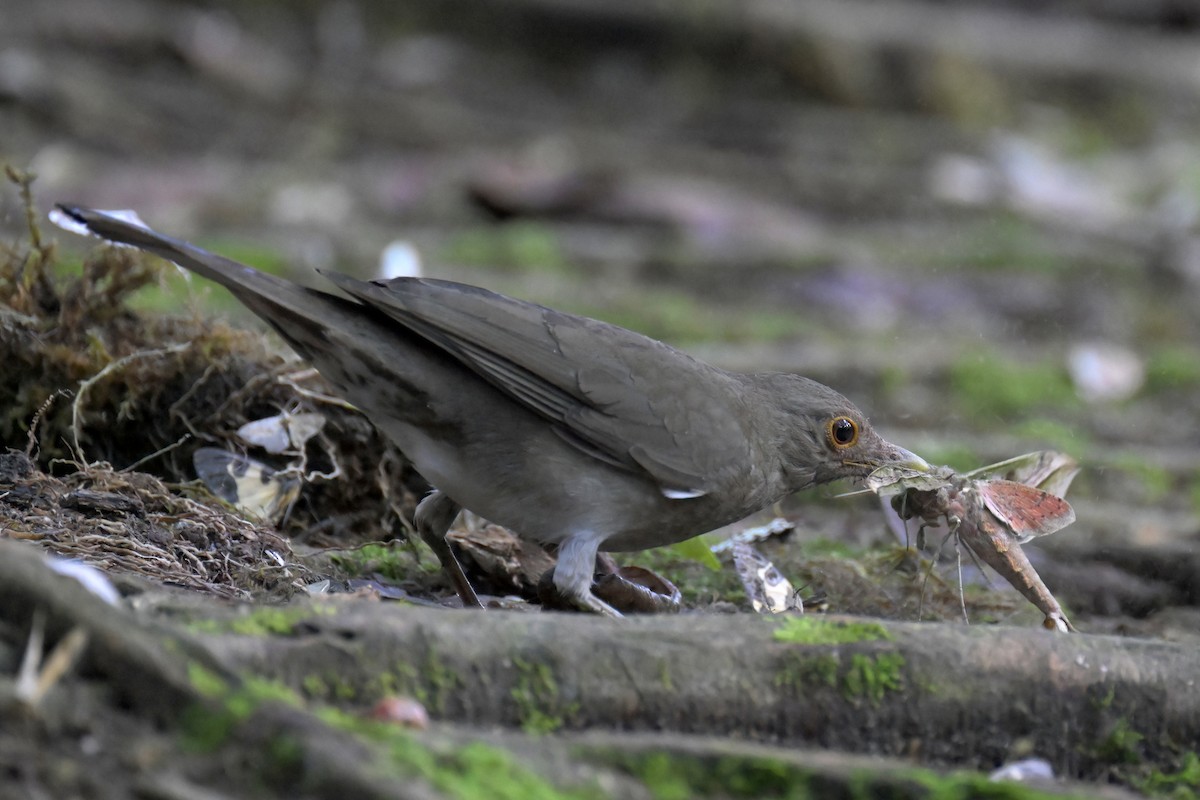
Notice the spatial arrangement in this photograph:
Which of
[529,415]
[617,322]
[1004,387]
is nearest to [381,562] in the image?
[529,415]

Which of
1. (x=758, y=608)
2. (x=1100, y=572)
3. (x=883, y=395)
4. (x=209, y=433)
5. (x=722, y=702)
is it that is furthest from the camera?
(x=883, y=395)

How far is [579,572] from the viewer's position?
4.10 metres

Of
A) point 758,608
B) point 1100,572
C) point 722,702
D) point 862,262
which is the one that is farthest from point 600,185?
point 722,702

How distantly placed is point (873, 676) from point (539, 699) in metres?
0.75

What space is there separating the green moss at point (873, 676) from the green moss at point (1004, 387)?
512cm

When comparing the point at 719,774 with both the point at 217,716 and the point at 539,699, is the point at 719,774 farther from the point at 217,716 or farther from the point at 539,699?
the point at 217,716

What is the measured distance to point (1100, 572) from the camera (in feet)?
17.8

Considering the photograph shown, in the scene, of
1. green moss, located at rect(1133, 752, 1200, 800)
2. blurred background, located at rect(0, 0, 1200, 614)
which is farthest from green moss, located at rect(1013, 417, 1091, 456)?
green moss, located at rect(1133, 752, 1200, 800)

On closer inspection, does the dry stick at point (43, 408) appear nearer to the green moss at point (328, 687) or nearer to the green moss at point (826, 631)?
the green moss at point (328, 687)

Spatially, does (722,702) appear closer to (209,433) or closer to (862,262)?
(209,433)

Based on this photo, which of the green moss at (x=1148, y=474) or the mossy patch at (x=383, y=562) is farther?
the green moss at (x=1148, y=474)

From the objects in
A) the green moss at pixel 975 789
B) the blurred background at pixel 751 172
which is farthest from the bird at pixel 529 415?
the blurred background at pixel 751 172

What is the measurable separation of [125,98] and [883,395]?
6748 mm

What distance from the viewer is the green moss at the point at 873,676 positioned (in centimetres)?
311
